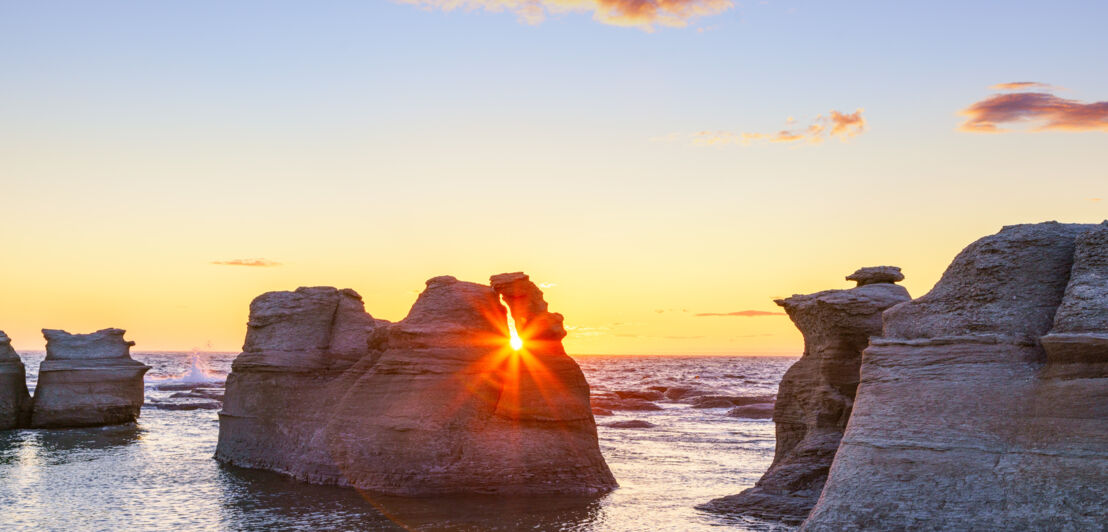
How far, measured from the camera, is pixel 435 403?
A: 2642cm

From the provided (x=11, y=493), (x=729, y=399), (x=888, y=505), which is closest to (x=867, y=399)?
(x=888, y=505)

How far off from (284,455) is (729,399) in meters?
43.4

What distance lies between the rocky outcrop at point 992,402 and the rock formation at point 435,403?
13122 millimetres

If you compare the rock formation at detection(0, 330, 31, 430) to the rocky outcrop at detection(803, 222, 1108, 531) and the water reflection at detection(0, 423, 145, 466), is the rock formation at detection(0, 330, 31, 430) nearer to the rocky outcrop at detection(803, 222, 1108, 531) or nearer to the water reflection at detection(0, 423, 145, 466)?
the water reflection at detection(0, 423, 145, 466)

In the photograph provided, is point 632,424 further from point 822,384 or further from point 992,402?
point 992,402

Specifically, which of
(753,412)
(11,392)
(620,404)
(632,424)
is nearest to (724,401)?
(620,404)

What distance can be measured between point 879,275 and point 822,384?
3.21 meters

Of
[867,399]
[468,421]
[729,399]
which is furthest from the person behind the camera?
[729,399]

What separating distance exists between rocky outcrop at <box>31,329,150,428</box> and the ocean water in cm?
206

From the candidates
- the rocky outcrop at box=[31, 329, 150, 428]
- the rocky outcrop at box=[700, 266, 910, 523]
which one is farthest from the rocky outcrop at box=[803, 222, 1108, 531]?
the rocky outcrop at box=[31, 329, 150, 428]

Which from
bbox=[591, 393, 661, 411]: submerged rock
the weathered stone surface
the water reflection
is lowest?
bbox=[591, 393, 661, 411]: submerged rock

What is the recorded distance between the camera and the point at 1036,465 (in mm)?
12820

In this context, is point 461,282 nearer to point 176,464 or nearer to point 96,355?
point 176,464

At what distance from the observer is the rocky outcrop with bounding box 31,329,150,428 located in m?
46.0
